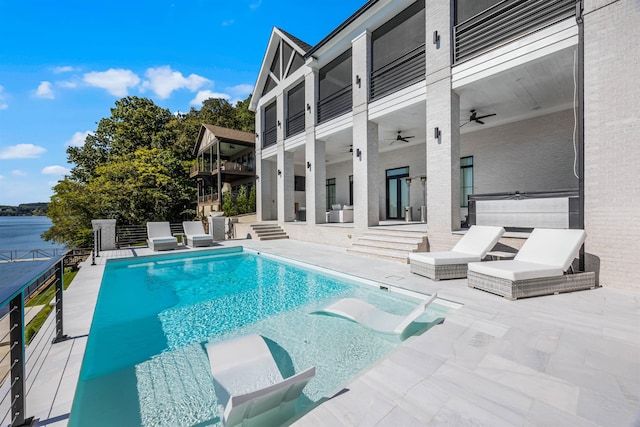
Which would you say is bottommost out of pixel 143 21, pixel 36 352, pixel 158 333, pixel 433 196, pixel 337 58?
pixel 158 333

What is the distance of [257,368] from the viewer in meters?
2.68

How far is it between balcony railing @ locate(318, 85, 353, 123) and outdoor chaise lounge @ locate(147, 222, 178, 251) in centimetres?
782

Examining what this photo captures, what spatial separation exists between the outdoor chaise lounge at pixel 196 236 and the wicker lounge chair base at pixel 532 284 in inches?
400

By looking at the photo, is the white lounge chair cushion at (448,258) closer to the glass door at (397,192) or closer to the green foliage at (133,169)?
the glass door at (397,192)

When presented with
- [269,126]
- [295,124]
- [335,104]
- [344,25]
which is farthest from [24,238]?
[344,25]

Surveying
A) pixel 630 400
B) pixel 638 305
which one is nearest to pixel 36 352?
pixel 630 400

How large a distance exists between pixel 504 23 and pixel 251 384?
9100mm

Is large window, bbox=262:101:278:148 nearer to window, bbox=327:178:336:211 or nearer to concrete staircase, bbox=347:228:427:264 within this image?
window, bbox=327:178:336:211

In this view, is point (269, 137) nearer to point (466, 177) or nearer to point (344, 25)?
point (344, 25)

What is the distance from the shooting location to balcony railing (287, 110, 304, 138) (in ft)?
45.8

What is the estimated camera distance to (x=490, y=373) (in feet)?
8.00

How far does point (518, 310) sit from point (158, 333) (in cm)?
510

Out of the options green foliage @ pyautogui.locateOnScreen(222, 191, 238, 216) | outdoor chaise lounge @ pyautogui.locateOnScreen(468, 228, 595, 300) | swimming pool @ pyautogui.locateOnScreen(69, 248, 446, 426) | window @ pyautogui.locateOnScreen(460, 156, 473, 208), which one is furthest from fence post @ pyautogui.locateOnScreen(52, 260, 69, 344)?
green foliage @ pyautogui.locateOnScreen(222, 191, 238, 216)

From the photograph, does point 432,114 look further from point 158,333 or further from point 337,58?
point 158,333
